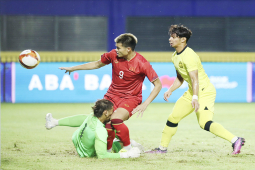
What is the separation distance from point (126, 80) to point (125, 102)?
0.35m

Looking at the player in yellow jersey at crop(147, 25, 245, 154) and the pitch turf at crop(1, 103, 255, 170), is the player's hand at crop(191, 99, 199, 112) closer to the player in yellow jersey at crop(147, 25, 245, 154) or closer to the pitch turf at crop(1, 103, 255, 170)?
the player in yellow jersey at crop(147, 25, 245, 154)

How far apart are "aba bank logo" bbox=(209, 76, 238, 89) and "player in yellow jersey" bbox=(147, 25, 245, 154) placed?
931cm

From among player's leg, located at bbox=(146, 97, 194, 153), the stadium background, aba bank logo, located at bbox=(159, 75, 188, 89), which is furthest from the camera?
the stadium background

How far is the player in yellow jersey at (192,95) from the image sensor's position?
19.3 feet

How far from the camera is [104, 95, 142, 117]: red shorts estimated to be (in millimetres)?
5984

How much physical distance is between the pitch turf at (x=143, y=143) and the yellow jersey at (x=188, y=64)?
115 cm

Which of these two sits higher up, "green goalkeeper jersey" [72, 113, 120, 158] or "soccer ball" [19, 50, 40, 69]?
"soccer ball" [19, 50, 40, 69]

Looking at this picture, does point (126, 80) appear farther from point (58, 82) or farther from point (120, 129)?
point (58, 82)

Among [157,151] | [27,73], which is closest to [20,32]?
[27,73]

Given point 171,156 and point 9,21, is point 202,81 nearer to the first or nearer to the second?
point 171,156

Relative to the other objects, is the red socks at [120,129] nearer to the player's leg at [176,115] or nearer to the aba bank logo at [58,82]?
the player's leg at [176,115]

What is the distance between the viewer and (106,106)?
5605mm

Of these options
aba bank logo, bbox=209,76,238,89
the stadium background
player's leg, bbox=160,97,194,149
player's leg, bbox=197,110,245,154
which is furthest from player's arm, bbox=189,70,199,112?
the stadium background

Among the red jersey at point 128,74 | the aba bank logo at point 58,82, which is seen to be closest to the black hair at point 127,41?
the red jersey at point 128,74
